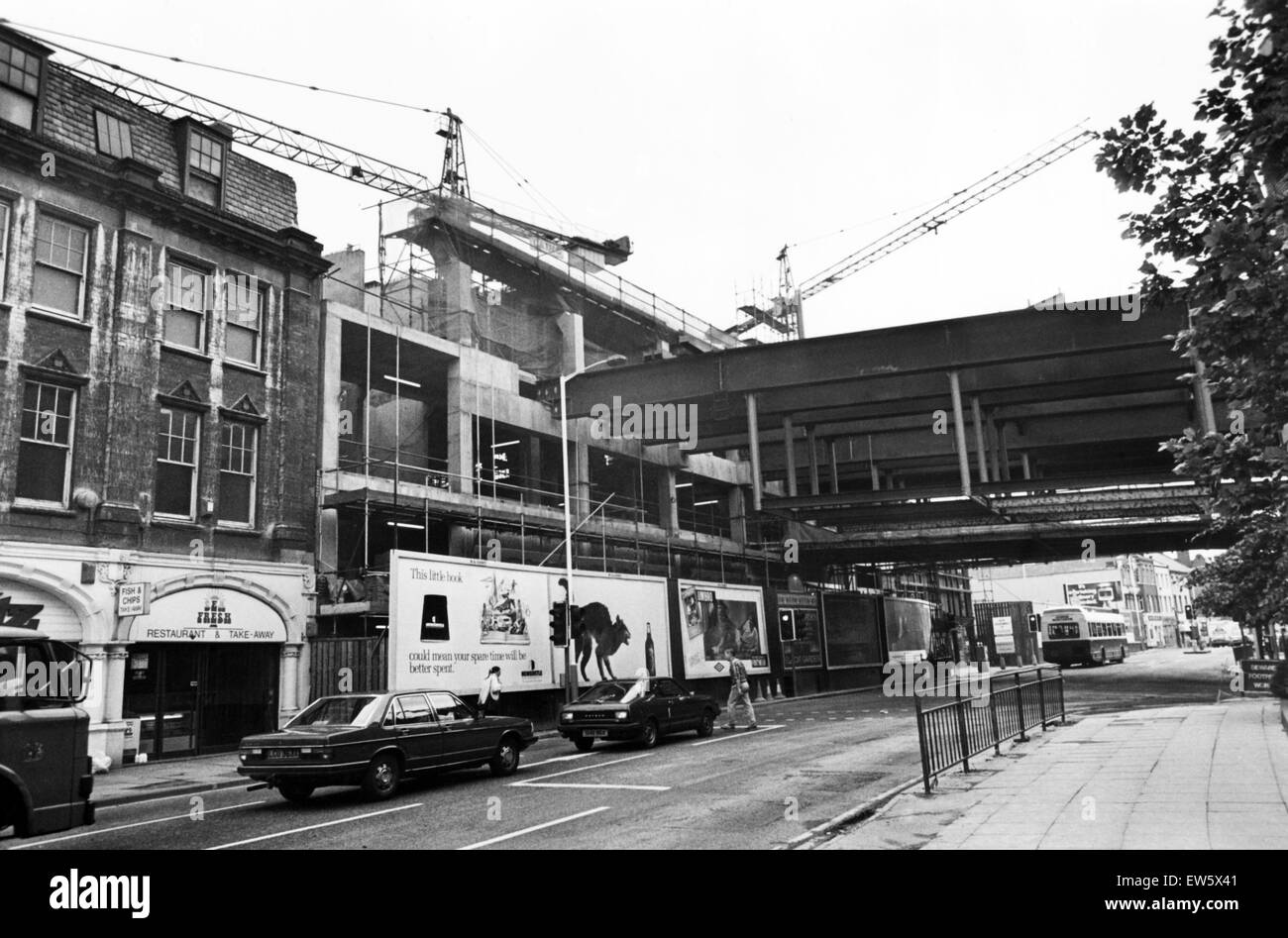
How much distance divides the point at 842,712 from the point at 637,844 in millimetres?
19700

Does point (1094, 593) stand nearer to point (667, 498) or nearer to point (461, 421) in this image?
point (667, 498)

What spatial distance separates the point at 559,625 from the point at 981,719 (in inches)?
481

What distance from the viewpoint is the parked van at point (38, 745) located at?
351 inches

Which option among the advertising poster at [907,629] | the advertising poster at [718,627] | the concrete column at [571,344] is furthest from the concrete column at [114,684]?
the advertising poster at [907,629]

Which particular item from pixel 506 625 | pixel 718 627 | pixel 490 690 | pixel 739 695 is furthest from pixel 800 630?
pixel 490 690

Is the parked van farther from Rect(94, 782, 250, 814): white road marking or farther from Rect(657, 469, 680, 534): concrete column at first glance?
Rect(657, 469, 680, 534): concrete column

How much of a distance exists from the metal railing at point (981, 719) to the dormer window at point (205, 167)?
2025 cm

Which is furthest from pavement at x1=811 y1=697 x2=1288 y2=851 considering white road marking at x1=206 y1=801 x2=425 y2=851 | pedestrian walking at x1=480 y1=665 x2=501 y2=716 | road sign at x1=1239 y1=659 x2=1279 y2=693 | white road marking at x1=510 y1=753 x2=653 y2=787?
pedestrian walking at x1=480 y1=665 x2=501 y2=716

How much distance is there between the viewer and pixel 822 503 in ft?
105

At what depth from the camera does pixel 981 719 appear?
1468 centimetres

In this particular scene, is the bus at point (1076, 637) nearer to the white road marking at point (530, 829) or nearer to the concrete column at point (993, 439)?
the concrete column at point (993, 439)

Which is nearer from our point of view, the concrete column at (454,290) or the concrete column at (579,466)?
the concrete column at (579,466)

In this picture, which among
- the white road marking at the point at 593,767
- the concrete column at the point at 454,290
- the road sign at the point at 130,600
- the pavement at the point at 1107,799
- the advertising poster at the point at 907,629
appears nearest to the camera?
the pavement at the point at 1107,799

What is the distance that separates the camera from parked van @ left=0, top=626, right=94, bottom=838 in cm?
892
